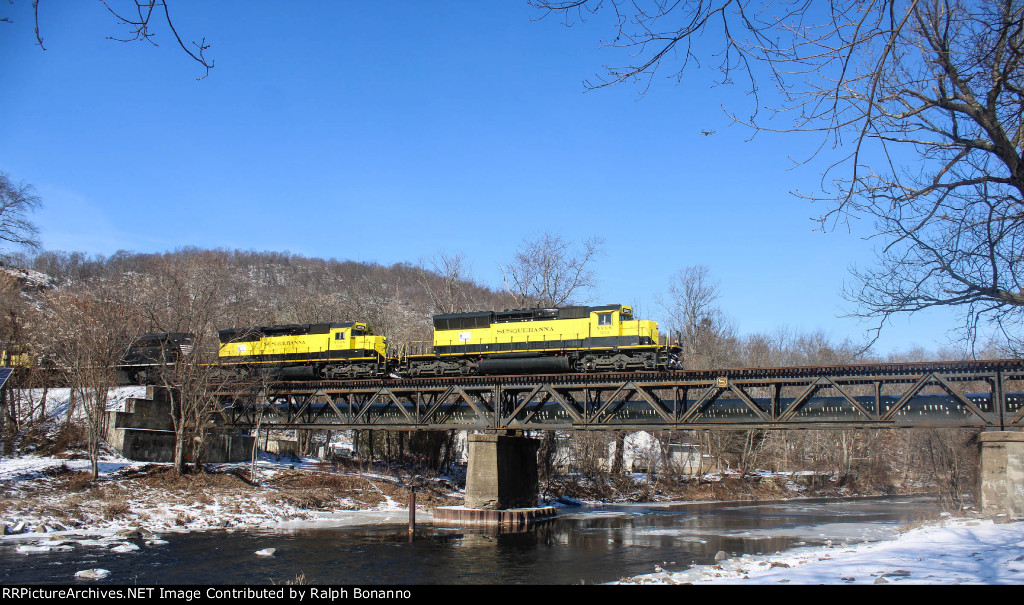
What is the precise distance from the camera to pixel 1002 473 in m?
24.1

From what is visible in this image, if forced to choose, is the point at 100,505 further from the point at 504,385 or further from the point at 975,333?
the point at 975,333

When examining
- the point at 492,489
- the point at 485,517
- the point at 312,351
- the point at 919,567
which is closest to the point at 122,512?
the point at 485,517

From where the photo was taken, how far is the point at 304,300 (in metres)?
71.0

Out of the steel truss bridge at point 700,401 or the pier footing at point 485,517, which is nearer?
the steel truss bridge at point 700,401

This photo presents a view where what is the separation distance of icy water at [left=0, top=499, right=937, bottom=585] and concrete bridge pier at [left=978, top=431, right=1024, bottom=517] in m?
3.73

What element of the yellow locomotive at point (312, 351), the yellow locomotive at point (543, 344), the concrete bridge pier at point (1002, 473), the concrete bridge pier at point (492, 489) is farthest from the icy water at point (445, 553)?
the yellow locomotive at point (312, 351)

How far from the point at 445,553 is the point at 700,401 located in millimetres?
12793

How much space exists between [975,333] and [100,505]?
28.2m

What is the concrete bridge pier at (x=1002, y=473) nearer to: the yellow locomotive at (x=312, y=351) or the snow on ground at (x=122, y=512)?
the snow on ground at (x=122, y=512)

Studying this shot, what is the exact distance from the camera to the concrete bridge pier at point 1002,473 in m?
23.8

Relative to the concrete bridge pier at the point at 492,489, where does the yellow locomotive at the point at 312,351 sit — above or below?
above

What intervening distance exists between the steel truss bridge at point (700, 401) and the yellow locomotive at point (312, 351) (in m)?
2.01
